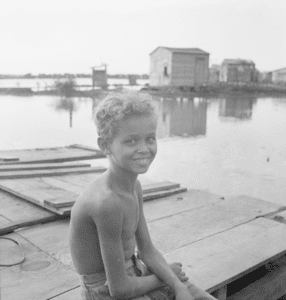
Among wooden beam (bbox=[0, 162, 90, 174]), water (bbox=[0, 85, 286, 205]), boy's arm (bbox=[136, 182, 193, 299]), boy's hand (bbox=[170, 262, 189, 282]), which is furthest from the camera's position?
water (bbox=[0, 85, 286, 205])

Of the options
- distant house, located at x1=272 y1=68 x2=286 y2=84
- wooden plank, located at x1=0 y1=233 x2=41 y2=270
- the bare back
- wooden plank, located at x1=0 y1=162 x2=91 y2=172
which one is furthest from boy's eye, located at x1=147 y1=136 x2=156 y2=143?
distant house, located at x1=272 y1=68 x2=286 y2=84

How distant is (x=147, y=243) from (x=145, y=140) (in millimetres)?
641

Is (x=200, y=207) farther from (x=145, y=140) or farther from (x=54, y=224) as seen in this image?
(x=145, y=140)

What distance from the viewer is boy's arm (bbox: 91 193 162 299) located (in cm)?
186

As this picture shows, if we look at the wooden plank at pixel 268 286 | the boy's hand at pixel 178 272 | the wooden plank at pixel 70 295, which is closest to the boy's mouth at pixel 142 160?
the boy's hand at pixel 178 272

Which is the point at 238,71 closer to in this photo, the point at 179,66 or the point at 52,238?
the point at 179,66

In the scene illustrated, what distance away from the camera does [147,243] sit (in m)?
2.24

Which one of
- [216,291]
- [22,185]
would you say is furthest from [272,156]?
[216,291]

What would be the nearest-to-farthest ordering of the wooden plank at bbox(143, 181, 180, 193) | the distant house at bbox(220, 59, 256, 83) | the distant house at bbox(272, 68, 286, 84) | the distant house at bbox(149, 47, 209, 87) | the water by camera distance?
1. the wooden plank at bbox(143, 181, 180, 193)
2. the water
3. the distant house at bbox(149, 47, 209, 87)
4. the distant house at bbox(220, 59, 256, 83)
5. the distant house at bbox(272, 68, 286, 84)

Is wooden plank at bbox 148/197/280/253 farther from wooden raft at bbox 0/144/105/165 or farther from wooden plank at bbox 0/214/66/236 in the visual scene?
wooden raft at bbox 0/144/105/165

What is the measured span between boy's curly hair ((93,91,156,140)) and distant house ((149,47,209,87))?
1909 inches

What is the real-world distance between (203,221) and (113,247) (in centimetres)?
242

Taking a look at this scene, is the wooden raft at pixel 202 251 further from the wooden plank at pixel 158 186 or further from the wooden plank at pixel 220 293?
the wooden plank at pixel 158 186

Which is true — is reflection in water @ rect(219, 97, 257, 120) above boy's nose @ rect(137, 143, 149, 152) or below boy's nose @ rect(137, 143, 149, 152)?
below
